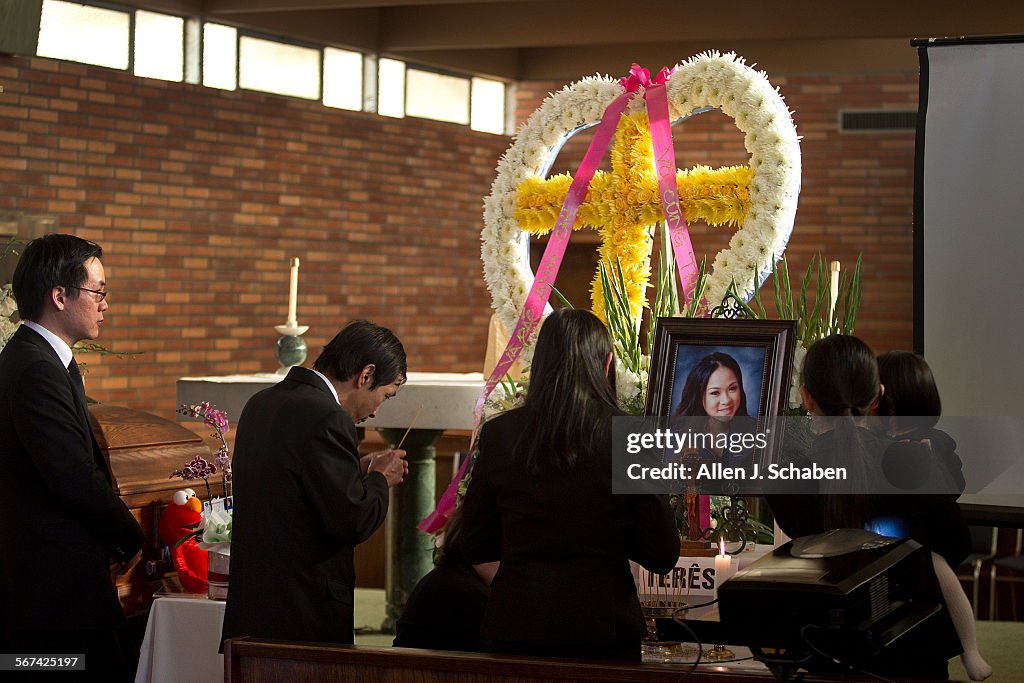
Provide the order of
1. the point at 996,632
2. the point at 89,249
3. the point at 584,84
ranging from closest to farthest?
the point at 89,249
the point at 584,84
the point at 996,632

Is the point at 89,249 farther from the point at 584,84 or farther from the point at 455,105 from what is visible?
the point at 455,105

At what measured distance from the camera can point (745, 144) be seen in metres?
3.27

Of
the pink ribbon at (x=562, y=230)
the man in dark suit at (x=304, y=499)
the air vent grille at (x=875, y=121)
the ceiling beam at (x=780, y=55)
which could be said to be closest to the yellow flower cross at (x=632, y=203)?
the pink ribbon at (x=562, y=230)

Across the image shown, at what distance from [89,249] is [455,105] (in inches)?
290

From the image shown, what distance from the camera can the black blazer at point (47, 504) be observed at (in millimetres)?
2799

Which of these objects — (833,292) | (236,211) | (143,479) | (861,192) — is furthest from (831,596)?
(861,192)

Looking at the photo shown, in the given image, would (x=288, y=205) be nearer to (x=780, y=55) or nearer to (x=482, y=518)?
(x=780, y=55)

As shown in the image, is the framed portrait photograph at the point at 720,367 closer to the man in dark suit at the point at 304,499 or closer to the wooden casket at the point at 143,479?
the man in dark suit at the point at 304,499

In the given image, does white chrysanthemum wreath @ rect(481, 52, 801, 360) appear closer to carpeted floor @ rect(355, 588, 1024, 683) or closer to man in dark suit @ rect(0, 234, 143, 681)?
man in dark suit @ rect(0, 234, 143, 681)

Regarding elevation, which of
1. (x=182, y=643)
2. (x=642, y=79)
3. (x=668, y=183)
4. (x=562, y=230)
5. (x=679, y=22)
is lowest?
(x=182, y=643)

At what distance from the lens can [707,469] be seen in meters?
2.72

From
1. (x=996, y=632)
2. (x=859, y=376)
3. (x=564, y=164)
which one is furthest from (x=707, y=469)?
(x=564, y=164)

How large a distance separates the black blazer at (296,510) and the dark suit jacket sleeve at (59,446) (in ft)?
1.08

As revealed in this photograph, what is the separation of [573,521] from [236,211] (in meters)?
6.75
